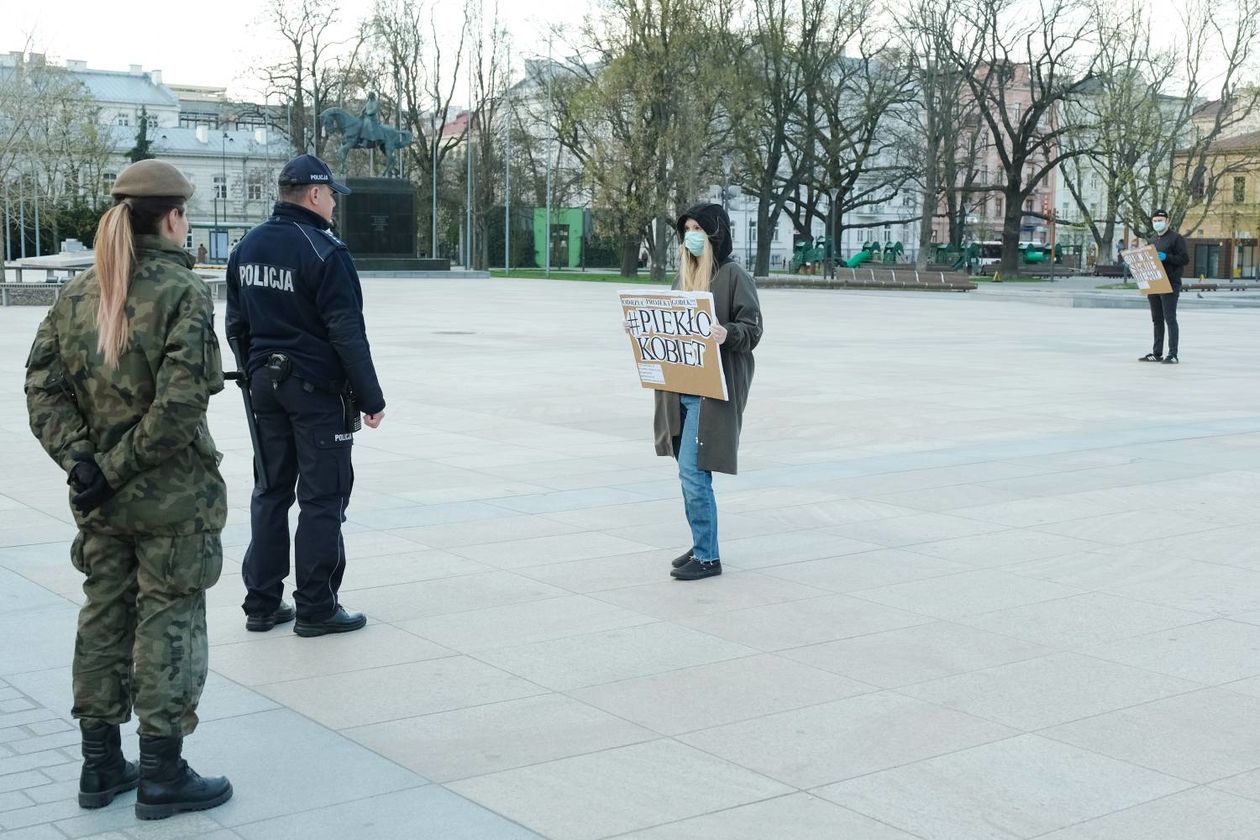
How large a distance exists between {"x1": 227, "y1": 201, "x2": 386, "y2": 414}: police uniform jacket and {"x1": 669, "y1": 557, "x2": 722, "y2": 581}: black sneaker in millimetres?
1763

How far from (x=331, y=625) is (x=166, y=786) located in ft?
6.22

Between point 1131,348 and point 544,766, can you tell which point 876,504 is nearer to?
point 544,766

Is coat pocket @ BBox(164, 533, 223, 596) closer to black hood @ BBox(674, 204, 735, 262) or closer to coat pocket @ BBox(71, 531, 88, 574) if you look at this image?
coat pocket @ BBox(71, 531, 88, 574)

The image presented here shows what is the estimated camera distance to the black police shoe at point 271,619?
6.00 meters

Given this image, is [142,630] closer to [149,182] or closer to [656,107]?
[149,182]

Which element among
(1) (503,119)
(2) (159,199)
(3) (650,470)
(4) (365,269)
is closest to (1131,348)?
(3) (650,470)

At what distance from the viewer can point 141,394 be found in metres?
4.03

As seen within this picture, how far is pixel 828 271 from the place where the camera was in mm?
58531

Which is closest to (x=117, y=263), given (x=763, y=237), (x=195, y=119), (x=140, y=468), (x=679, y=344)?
(x=140, y=468)

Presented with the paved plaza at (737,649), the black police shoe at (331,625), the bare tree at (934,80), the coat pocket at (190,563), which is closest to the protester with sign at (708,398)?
the paved plaza at (737,649)

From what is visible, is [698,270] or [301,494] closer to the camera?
[301,494]

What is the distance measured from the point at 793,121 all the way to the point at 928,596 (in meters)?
55.0

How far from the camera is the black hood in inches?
272

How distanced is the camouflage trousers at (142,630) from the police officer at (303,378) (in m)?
1.59
